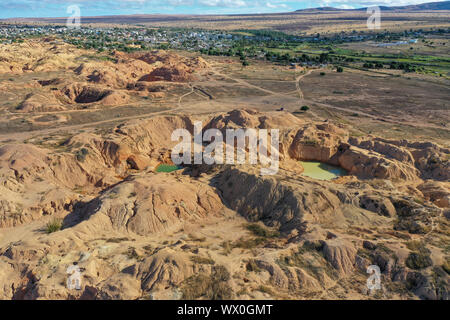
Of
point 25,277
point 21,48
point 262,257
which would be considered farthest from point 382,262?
point 21,48

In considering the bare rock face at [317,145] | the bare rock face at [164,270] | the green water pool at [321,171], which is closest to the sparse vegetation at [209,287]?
the bare rock face at [164,270]

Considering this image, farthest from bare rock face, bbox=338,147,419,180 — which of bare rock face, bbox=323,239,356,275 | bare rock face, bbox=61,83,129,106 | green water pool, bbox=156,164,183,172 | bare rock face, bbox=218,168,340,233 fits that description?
bare rock face, bbox=61,83,129,106

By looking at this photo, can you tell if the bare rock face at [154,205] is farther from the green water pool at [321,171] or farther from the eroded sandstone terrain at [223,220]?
the green water pool at [321,171]

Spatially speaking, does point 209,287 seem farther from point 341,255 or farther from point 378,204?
point 378,204

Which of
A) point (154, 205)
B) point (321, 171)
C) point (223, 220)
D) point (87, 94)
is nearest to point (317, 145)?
point (321, 171)

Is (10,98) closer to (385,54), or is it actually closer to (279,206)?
(279,206)
